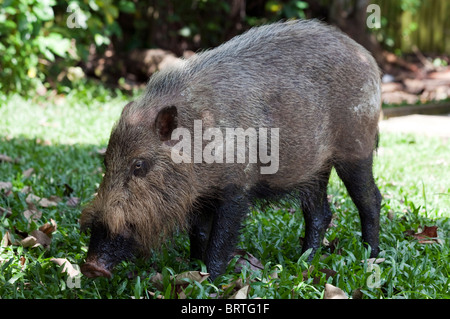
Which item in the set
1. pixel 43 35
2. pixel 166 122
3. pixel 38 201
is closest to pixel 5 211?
pixel 38 201

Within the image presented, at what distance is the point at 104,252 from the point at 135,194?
32cm

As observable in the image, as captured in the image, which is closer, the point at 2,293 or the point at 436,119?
the point at 2,293

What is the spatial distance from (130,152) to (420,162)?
12.8 feet

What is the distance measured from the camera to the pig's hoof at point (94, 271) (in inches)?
118

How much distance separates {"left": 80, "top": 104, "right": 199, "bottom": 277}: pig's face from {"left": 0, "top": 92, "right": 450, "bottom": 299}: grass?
208 millimetres

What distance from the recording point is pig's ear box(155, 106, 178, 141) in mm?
3135

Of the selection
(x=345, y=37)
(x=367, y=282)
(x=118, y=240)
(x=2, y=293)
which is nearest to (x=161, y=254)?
(x=118, y=240)

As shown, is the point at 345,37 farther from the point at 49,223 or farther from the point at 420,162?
the point at 420,162

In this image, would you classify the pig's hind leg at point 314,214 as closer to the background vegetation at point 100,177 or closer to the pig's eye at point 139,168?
the background vegetation at point 100,177

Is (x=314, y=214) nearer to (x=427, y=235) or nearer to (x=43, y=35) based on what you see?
(x=427, y=235)

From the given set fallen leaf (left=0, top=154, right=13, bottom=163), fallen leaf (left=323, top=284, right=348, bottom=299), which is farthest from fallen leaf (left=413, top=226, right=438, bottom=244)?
fallen leaf (left=0, top=154, right=13, bottom=163)
